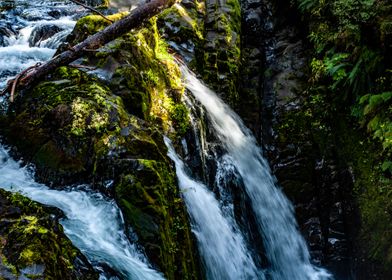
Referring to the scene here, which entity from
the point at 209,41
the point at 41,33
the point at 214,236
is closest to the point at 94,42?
the point at 214,236

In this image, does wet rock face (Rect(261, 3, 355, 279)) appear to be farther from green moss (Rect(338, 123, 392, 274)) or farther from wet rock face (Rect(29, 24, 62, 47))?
wet rock face (Rect(29, 24, 62, 47))

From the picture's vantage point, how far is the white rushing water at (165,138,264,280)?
16.9 feet

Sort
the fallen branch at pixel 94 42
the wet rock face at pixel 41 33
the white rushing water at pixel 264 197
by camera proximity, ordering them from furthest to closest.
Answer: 1. the wet rock face at pixel 41 33
2. the white rushing water at pixel 264 197
3. the fallen branch at pixel 94 42

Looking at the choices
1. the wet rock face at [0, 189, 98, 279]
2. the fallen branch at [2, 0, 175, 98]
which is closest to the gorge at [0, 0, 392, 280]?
the wet rock face at [0, 189, 98, 279]

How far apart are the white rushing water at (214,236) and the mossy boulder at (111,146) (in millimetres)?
342

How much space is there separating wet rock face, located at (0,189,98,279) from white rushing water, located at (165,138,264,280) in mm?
2308

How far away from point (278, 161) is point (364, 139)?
1.84m

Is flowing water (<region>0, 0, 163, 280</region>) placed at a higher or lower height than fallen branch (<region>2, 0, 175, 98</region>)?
lower

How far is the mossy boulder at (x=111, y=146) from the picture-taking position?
4336 millimetres

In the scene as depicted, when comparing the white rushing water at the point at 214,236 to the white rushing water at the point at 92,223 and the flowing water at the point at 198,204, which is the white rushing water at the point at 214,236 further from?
the white rushing water at the point at 92,223

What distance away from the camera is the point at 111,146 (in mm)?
4691

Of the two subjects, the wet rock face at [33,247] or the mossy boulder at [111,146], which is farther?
the mossy boulder at [111,146]

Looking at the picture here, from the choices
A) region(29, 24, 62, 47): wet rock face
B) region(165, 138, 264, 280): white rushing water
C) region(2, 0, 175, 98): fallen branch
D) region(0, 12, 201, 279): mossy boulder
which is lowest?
region(165, 138, 264, 280): white rushing water

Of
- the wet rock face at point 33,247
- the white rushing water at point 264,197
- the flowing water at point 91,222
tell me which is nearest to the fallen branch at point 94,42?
the flowing water at point 91,222
